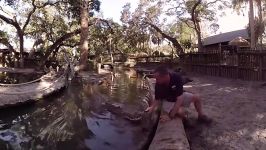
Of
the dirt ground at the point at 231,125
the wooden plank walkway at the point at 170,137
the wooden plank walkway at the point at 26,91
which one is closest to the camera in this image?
the wooden plank walkway at the point at 170,137

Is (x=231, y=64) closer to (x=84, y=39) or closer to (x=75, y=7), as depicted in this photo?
(x=84, y=39)

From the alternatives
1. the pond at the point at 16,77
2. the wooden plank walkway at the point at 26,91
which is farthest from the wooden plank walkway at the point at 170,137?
the pond at the point at 16,77

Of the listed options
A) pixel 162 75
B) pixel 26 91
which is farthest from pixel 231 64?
pixel 162 75

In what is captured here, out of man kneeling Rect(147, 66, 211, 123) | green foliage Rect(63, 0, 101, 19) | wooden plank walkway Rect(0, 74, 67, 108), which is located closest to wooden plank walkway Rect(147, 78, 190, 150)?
man kneeling Rect(147, 66, 211, 123)

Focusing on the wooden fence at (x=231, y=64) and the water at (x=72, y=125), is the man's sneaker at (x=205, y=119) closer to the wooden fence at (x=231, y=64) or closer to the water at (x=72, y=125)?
the water at (x=72, y=125)

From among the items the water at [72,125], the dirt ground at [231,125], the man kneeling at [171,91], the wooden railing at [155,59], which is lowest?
the water at [72,125]

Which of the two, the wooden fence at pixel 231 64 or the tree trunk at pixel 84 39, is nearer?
the wooden fence at pixel 231 64

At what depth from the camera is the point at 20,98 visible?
13766 millimetres

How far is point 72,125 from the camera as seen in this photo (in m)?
10.9

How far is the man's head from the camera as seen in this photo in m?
7.77

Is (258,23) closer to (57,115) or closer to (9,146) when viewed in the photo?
(57,115)

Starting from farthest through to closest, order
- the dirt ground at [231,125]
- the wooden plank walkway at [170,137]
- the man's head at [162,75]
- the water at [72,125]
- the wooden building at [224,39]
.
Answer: the wooden building at [224,39]
the water at [72,125]
the man's head at [162,75]
the dirt ground at [231,125]
the wooden plank walkway at [170,137]

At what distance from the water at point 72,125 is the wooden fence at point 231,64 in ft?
18.4

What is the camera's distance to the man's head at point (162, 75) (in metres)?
7.77
